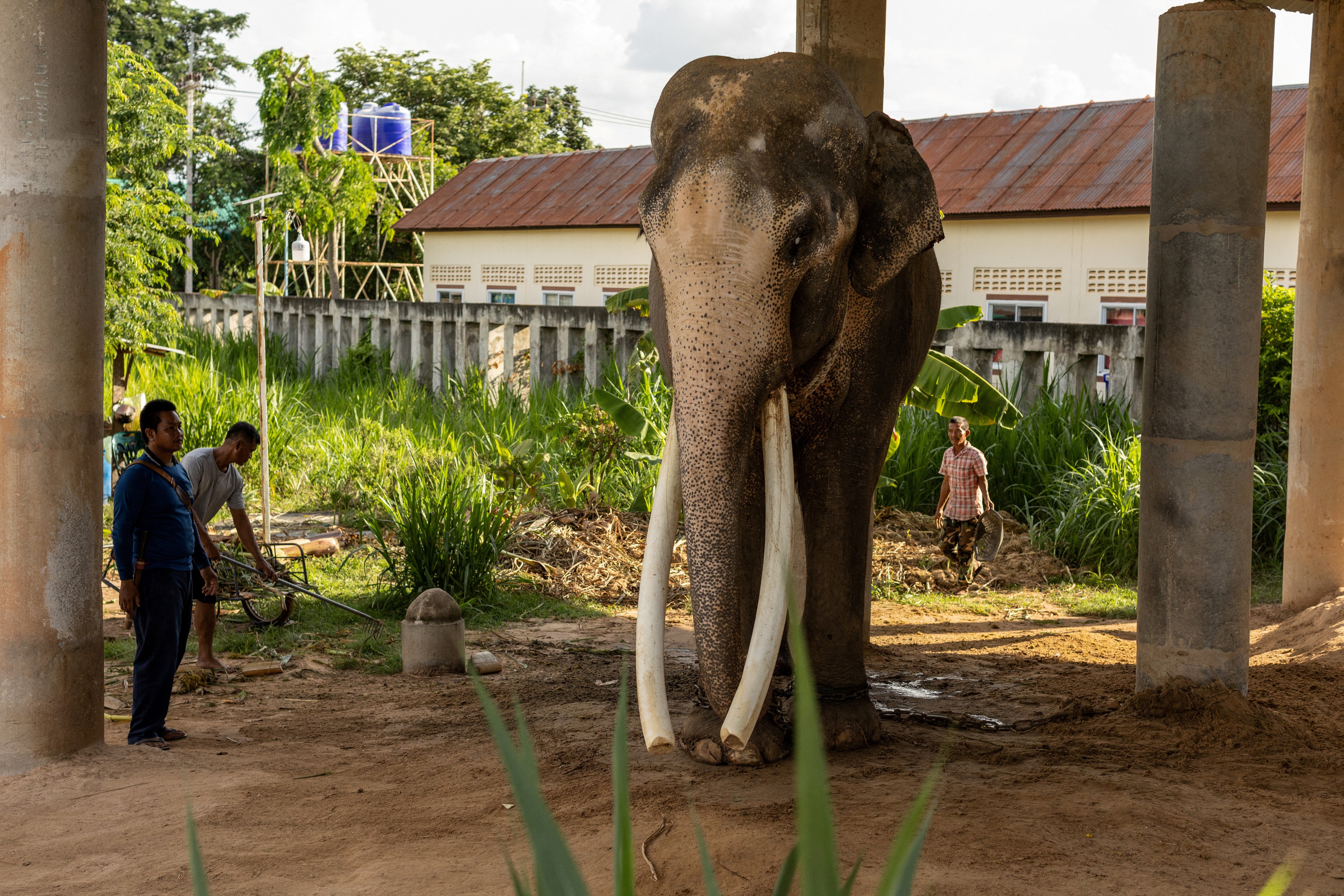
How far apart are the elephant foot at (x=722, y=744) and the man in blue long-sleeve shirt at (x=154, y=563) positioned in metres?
2.00

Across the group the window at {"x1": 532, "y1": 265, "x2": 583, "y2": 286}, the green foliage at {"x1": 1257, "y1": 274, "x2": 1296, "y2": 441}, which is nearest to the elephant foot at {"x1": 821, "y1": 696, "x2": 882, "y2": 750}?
the green foliage at {"x1": 1257, "y1": 274, "x2": 1296, "y2": 441}

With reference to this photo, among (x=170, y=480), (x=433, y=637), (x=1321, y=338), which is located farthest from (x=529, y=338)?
(x=170, y=480)

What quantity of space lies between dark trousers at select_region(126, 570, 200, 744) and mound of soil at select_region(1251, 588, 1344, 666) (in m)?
4.90

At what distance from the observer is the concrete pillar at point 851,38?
6.11 metres

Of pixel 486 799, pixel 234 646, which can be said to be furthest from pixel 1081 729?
pixel 234 646

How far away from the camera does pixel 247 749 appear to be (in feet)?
15.8

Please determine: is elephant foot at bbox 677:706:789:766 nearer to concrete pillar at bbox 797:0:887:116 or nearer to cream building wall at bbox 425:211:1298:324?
concrete pillar at bbox 797:0:887:116

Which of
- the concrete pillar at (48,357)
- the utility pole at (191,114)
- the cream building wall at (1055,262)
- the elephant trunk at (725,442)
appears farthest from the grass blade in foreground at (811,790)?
the utility pole at (191,114)

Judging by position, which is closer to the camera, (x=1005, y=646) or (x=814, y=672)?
(x=814, y=672)

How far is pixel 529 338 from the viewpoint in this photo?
51.3 ft

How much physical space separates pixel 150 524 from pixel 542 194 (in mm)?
18756

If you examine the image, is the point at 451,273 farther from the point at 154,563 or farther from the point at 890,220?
the point at 890,220

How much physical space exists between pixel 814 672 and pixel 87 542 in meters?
2.54

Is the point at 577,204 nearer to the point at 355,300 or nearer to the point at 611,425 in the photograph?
the point at 355,300
